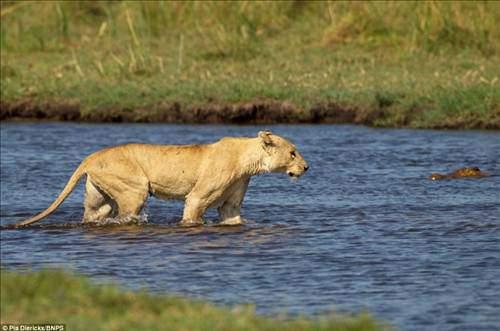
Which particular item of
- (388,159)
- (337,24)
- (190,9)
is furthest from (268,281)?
(190,9)

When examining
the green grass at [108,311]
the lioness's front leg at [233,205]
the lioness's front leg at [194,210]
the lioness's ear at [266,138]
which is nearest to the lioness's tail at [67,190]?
the lioness's front leg at [194,210]

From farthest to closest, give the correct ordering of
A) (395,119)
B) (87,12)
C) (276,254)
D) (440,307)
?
(87,12) → (395,119) → (276,254) → (440,307)

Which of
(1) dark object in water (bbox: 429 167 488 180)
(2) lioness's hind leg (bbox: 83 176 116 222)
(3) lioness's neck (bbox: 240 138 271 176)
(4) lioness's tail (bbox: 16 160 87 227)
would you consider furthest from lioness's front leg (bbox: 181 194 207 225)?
(1) dark object in water (bbox: 429 167 488 180)

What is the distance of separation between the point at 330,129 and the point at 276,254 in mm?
7487

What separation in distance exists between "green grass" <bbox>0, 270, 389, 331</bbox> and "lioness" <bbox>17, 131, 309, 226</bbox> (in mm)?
4054

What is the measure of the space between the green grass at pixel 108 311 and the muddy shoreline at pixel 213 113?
10.6 metres

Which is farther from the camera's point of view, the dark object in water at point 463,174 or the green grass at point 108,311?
the dark object in water at point 463,174

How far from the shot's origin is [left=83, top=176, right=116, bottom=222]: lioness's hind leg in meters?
11.5

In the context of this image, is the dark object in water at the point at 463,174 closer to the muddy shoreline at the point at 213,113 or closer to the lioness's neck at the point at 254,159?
the lioness's neck at the point at 254,159

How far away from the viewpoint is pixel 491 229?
11.2 metres

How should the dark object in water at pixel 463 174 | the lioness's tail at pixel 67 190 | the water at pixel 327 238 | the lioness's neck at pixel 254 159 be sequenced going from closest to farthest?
the water at pixel 327 238 → the lioness's tail at pixel 67 190 → the lioness's neck at pixel 254 159 → the dark object in water at pixel 463 174

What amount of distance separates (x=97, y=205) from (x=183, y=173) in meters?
0.79

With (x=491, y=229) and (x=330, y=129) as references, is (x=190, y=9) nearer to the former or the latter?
(x=330, y=129)

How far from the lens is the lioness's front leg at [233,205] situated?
11531 mm
